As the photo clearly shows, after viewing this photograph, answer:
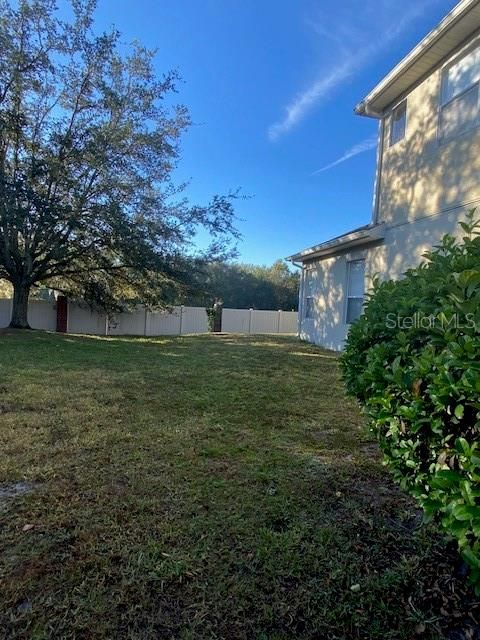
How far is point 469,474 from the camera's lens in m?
1.26

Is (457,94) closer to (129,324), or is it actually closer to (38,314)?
(129,324)

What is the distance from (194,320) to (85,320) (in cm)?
553

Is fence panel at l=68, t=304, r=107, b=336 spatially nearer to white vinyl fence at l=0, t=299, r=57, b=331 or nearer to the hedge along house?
white vinyl fence at l=0, t=299, r=57, b=331

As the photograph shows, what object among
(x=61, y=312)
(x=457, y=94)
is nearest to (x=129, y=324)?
(x=61, y=312)

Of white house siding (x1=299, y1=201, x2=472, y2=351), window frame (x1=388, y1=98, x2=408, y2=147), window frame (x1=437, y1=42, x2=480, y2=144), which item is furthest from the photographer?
window frame (x1=388, y1=98, x2=408, y2=147)

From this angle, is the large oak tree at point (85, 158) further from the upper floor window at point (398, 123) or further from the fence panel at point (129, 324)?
the upper floor window at point (398, 123)

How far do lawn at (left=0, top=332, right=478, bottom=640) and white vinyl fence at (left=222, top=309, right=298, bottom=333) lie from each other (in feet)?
54.7

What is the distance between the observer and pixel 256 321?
2178cm

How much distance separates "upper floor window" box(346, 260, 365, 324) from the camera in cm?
871

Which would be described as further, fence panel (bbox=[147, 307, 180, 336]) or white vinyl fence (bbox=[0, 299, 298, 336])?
fence panel (bbox=[147, 307, 180, 336])

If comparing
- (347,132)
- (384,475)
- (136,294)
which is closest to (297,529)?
(384,475)

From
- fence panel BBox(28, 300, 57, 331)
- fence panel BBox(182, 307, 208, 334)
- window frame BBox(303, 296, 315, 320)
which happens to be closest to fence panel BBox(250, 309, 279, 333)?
fence panel BBox(182, 307, 208, 334)

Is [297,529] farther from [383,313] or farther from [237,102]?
[237,102]

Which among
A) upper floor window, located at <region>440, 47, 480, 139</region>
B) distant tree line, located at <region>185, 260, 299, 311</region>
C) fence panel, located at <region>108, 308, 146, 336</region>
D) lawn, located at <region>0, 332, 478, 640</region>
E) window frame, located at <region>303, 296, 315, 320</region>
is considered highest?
upper floor window, located at <region>440, 47, 480, 139</region>
